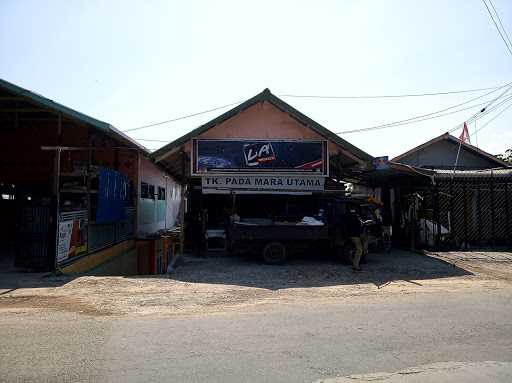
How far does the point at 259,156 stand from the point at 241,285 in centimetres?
532

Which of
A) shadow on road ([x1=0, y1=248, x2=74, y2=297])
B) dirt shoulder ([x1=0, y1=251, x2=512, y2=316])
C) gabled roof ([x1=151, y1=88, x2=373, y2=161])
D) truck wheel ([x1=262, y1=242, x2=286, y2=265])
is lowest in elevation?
dirt shoulder ([x1=0, y1=251, x2=512, y2=316])

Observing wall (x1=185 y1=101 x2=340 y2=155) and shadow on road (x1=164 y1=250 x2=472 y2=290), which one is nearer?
shadow on road (x1=164 y1=250 x2=472 y2=290)

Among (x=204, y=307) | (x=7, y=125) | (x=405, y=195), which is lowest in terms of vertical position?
(x=204, y=307)

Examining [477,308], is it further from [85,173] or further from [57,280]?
[85,173]

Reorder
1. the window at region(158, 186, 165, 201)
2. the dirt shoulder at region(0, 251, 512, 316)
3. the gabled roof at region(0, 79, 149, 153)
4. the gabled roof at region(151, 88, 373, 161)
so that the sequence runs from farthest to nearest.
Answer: the window at region(158, 186, 165, 201)
the gabled roof at region(151, 88, 373, 161)
the gabled roof at region(0, 79, 149, 153)
the dirt shoulder at region(0, 251, 512, 316)

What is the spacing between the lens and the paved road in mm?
4379

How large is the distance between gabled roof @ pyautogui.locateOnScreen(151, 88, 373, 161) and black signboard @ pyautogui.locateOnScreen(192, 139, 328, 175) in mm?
372

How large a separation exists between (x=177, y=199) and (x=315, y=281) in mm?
23371

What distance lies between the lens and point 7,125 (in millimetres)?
16859

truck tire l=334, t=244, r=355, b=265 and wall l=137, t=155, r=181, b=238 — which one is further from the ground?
wall l=137, t=155, r=181, b=238

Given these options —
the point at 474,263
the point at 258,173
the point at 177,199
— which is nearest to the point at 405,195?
the point at 474,263

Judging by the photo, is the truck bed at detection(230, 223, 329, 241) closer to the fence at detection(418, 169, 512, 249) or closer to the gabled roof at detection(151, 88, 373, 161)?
the gabled roof at detection(151, 88, 373, 161)

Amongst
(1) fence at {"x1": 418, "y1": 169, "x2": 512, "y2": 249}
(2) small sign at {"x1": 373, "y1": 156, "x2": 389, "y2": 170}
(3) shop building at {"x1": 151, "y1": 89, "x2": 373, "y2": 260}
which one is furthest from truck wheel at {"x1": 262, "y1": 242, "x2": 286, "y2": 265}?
(1) fence at {"x1": 418, "y1": 169, "x2": 512, "y2": 249}

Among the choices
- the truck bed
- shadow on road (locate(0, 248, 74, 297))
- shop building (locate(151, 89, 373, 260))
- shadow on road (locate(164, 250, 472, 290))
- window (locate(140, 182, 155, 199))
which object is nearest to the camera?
shadow on road (locate(0, 248, 74, 297))
